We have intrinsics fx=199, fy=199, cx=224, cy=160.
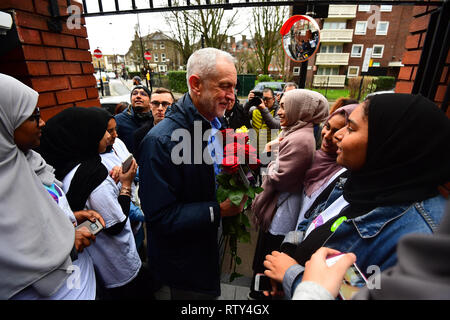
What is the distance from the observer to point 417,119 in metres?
0.95

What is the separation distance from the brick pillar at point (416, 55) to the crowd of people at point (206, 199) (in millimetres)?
871

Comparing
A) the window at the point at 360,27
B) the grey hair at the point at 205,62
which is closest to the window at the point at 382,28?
the window at the point at 360,27

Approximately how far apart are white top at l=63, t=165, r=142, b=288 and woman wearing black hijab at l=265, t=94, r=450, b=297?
1.35 meters

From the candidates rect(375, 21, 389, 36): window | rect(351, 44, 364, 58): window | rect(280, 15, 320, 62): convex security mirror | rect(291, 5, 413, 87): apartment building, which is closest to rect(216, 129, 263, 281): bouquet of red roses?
Answer: rect(280, 15, 320, 62): convex security mirror

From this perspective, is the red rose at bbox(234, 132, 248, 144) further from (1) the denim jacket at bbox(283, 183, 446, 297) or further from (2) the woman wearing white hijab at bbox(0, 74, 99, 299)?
(2) the woman wearing white hijab at bbox(0, 74, 99, 299)

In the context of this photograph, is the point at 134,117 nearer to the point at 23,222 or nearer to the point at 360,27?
the point at 23,222

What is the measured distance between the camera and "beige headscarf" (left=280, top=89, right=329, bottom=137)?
2311 millimetres

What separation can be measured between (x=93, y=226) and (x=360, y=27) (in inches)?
1569

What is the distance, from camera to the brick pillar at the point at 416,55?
5.89 feet

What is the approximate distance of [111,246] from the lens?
68.7 inches

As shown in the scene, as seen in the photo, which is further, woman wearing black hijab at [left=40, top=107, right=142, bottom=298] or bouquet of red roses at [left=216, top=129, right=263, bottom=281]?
woman wearing black hijab at [left=40, top=107, right=142, bottom=298]
